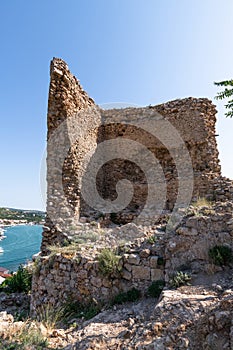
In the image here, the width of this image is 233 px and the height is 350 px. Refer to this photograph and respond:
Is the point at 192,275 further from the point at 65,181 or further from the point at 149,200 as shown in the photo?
the point at 149,200

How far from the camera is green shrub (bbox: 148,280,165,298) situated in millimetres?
3943

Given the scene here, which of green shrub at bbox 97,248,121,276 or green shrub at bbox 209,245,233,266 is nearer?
green shrub at bbox 209,245,233,266

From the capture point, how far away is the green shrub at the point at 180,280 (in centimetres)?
363

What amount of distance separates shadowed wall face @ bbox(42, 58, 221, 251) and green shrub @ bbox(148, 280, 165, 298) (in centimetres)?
372

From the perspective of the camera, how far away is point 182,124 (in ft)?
32.7

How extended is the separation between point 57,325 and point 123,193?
22.4 feet

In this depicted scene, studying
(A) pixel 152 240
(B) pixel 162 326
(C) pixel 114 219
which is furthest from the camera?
(C) pixel 114 219

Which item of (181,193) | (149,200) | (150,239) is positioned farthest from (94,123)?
(150,239)

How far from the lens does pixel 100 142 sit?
35.2 feet

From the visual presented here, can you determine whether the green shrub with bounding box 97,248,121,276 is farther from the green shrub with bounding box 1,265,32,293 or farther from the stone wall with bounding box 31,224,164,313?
the green shrub with bounding box 1,265,32,293

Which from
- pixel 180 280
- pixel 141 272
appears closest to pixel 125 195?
pixel 141 272

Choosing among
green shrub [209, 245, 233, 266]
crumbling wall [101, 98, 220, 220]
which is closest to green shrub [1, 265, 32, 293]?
crumbling wall [101, 98, 220, 220]

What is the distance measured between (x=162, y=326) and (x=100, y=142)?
347 inches

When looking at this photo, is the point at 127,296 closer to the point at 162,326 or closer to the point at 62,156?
the point at 162,326
